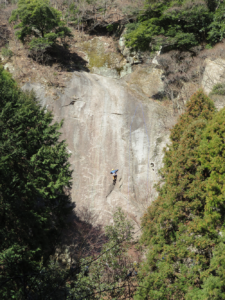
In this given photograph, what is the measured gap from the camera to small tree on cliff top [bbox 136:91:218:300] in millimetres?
9781

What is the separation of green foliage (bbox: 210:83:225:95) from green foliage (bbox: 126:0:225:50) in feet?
20.4

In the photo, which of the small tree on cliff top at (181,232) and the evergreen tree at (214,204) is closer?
the evergreen tree at (214,204)

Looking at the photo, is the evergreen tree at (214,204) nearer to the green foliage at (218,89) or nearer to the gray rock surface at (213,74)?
the green foliage at (218,89)

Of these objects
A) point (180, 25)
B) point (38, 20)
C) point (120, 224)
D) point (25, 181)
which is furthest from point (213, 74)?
point (38, 20)

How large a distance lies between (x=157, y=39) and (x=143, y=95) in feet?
18.1

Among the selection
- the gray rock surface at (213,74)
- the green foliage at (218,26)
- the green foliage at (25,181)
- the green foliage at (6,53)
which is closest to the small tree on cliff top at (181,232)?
the green foliage at (25,181)

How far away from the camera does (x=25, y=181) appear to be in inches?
537

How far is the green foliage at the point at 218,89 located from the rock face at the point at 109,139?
4221mm

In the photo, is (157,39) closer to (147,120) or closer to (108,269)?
(147,120)

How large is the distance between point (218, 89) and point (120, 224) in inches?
521

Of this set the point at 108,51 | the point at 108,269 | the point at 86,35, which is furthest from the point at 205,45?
the point at 108,269

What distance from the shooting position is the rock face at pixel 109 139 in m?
19.3

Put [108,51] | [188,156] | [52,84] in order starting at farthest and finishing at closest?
[108,51], [52,84], [188,156]

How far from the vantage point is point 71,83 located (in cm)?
2536
